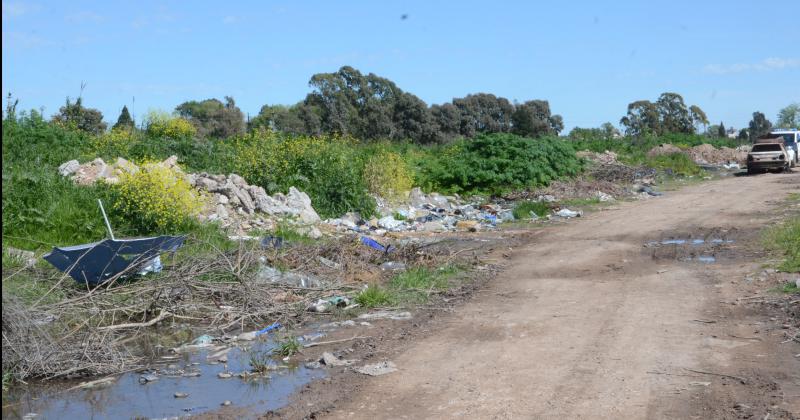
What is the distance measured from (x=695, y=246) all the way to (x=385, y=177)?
8595 mm

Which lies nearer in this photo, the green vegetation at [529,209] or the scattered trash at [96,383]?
the scattered trash at [96,383]

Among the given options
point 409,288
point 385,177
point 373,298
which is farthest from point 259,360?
point 385,177

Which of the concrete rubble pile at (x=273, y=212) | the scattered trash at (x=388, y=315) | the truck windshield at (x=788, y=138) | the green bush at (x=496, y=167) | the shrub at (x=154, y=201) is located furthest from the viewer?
the truck windshield at (x=788, y=138)

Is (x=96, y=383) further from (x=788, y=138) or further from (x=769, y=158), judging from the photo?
(x=788, y=138)

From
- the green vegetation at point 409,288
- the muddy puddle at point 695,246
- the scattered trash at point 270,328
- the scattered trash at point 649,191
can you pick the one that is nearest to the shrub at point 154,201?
the green vegetation at point 409,288

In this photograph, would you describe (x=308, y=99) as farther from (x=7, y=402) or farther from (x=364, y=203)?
(x=7, y=402)

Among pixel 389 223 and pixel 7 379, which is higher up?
pixel 389 223

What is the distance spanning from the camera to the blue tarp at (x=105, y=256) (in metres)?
8.75

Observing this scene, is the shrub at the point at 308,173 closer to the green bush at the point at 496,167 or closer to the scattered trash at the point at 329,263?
the green bush at the point at 496,167

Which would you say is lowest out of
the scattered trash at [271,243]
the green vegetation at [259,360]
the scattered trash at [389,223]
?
the green vegetation at [259,360]

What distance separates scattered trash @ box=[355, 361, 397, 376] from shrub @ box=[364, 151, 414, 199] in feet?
42.2

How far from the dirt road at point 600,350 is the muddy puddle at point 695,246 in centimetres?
9

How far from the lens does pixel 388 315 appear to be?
9039mm

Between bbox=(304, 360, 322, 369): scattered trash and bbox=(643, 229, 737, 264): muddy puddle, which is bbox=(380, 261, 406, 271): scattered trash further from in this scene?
bbox=(304, 360, 322, 369): scattered trash
